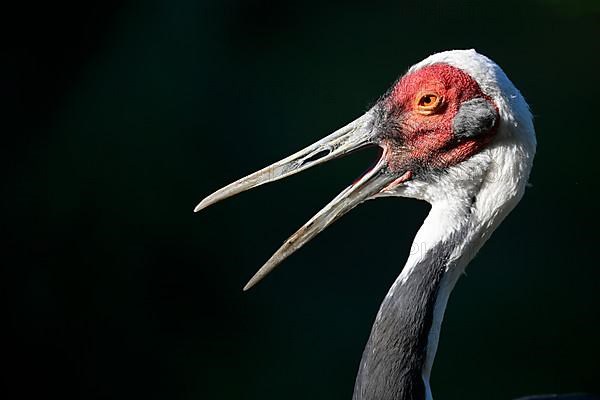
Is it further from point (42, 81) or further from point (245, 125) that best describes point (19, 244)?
point (245, 125)

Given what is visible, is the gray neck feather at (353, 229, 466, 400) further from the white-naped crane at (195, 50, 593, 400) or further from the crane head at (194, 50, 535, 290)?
the crane head at (194, 50, 535, 290)

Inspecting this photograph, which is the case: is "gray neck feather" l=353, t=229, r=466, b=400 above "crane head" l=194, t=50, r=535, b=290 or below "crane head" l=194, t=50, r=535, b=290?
below

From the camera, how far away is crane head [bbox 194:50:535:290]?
7.58 ft

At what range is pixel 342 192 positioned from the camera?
2.47 metres

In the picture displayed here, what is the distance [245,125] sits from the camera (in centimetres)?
518

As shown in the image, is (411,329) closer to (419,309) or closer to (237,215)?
(419,309)

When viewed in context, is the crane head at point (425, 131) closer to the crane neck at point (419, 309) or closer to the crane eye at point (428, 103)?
the crane eye at point (428, 103)

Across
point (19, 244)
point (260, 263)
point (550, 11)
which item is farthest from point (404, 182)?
point (550, 11)

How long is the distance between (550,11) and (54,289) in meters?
3.28

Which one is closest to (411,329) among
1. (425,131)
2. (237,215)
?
(425,131)

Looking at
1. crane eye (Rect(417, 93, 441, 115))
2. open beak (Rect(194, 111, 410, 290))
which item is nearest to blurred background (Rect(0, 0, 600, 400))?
open beak (Rect(194, 111, 410, 290))

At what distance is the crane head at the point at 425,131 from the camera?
2.31 metres

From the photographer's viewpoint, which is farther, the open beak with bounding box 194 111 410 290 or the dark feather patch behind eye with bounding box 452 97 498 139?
the open beak with bounding box 194 111 410 290

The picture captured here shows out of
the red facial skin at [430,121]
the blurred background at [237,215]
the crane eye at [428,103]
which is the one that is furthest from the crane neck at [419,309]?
the blurred background at [237,215]
